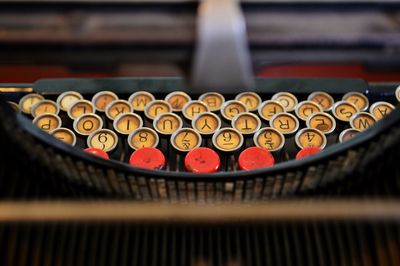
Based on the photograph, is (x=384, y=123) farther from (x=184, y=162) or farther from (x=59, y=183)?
(x=59, y=183)

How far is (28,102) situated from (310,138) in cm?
146

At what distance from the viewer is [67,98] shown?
2.83 m

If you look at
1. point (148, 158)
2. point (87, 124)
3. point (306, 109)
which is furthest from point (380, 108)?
point (87, 124)

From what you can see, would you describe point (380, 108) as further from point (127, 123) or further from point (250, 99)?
point (127, 123)

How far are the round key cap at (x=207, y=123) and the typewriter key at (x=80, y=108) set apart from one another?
0.55m

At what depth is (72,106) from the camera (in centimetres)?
278

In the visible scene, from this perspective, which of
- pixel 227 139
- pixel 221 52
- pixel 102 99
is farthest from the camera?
pixel 102 99

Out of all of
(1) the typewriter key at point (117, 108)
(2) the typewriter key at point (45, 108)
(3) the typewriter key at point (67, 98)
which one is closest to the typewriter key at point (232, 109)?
(1) the typewriter key at point (117, 108)

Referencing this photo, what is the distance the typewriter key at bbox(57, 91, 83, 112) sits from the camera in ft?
9.18

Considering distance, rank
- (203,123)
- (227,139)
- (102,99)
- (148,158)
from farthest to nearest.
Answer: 1. (102,99)
2. (203,123)
3. (227,139)
4. (148,158)

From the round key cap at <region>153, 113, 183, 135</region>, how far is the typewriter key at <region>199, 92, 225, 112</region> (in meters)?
0.19

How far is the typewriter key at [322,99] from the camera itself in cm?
282

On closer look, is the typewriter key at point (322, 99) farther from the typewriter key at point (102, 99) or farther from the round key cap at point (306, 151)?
the typewriter key at point (102, 99)

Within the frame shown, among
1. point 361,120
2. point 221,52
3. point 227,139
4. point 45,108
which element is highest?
point 45,108
